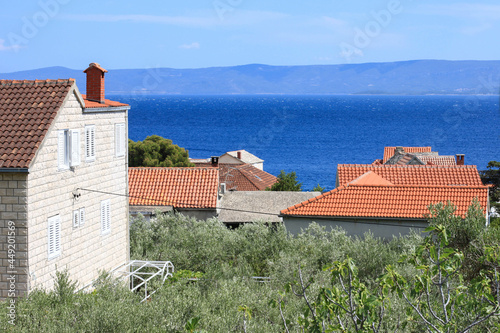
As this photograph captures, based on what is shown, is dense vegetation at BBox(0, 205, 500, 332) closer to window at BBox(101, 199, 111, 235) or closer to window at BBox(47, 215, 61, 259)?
window at BBox(47, 215, 61, 259)

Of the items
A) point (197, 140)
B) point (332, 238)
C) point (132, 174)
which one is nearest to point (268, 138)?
point (197, 140)

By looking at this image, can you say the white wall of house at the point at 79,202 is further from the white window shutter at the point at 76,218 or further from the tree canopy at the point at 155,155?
the tree canopy at the point at 155,155

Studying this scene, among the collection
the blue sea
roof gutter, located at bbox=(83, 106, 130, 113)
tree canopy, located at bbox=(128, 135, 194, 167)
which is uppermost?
roof gutter, located at bbox=(83, 106, 130, 113)

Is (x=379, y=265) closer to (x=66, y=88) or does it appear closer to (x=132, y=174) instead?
(x=66, y=88)

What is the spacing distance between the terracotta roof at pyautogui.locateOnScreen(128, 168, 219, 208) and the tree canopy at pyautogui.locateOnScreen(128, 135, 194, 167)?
51.1 feet

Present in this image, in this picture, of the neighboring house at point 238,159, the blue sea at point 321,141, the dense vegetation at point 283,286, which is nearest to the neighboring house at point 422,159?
the neighboring house at point 238,159

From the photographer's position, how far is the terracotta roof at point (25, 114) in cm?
1661

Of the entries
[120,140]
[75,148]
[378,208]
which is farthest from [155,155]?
[75,148]

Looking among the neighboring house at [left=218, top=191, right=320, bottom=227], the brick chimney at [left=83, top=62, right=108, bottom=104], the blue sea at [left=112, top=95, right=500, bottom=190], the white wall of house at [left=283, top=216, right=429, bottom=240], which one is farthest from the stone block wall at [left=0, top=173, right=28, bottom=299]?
the blue sea at [left=112, top=95, right=500, bottom=190]

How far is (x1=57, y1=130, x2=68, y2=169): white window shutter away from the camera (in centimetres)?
1803

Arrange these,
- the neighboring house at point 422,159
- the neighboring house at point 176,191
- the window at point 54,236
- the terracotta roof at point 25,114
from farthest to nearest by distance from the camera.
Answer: the neighboring house at point 422,159 < the neighboring house at point 176,191 < the window at point 54,236 < the terracotta roof at point 25,114

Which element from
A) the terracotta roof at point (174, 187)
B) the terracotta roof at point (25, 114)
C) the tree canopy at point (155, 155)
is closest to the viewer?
the terracotta roof at point (25, 114)

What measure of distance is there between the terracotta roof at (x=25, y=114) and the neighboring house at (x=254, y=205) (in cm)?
1729

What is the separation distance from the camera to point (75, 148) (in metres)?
19.0
